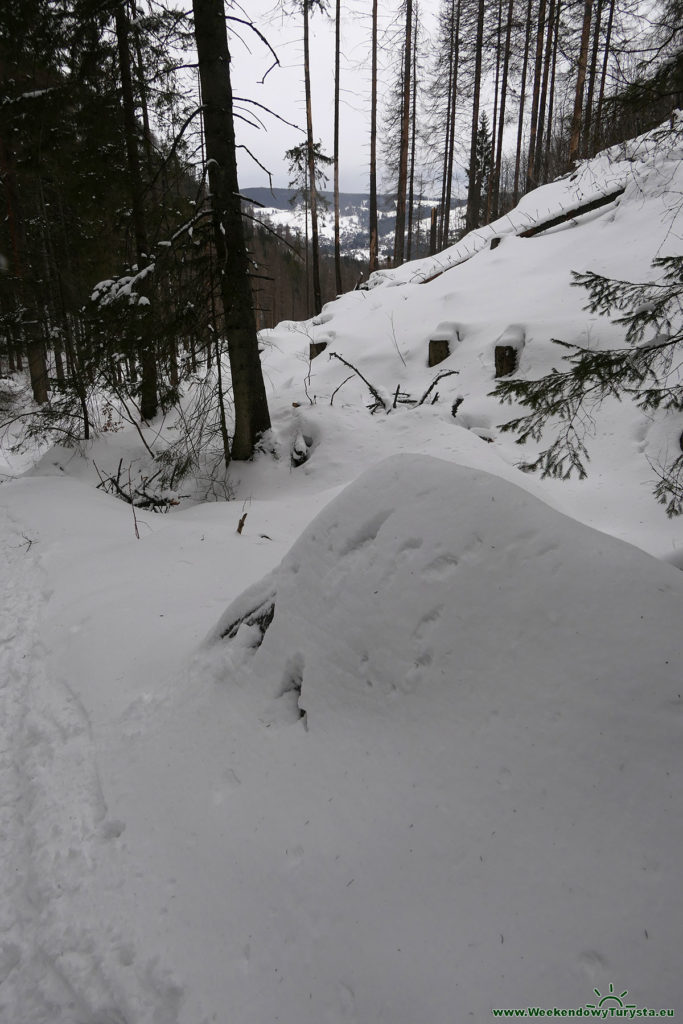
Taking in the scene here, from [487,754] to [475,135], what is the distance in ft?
85.9

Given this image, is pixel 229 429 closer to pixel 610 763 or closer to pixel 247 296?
pixel 247 296

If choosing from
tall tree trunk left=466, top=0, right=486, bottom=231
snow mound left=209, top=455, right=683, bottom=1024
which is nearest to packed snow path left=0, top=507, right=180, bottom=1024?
snow mound left=209, top=455, right=683, bottom=1024

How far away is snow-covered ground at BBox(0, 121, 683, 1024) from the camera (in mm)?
1276

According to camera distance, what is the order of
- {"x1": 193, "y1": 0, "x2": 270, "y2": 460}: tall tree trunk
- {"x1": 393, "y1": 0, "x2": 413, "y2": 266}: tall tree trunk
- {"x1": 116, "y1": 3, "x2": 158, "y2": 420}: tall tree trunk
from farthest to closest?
{"x1": 393, "y1": 0, "x2": 413, "y2": 266}: tall tree trunk, {"x1": 116, "y1": 3, "x2": 158, "y2": 420}: tall tree trunk, {"x1": 193, "y1": 0, "x2": 270, "y2": 460}: tall tree trunk

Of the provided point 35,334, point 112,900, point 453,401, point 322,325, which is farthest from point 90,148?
point 112,900

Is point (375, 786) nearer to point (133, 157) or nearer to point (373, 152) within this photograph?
point (133, 157)

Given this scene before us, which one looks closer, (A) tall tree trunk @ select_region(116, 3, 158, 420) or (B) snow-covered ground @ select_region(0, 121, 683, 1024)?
(B) snow-covered ground @ select_region(0, 121, 683, 1024)

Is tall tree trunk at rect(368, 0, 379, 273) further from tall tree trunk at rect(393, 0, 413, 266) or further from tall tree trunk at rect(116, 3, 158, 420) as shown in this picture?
tall tree trunk at rect(116, 3, 158, 420)

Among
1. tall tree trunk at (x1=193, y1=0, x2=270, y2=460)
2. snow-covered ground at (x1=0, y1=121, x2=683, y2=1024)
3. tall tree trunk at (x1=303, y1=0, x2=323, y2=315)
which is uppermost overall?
tall tree trunk at (x1=303, y1=0, x2=323, y2=315)

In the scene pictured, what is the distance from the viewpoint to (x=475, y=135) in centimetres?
2064

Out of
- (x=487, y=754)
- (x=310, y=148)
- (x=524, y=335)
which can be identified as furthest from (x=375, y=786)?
(x=310, y=148)

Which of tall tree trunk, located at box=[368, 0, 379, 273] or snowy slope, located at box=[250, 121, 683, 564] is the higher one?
tall tree trunk, located at box=[368, 0, 379, 273]

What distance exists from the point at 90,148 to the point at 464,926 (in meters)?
12.5

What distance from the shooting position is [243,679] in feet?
7.97
